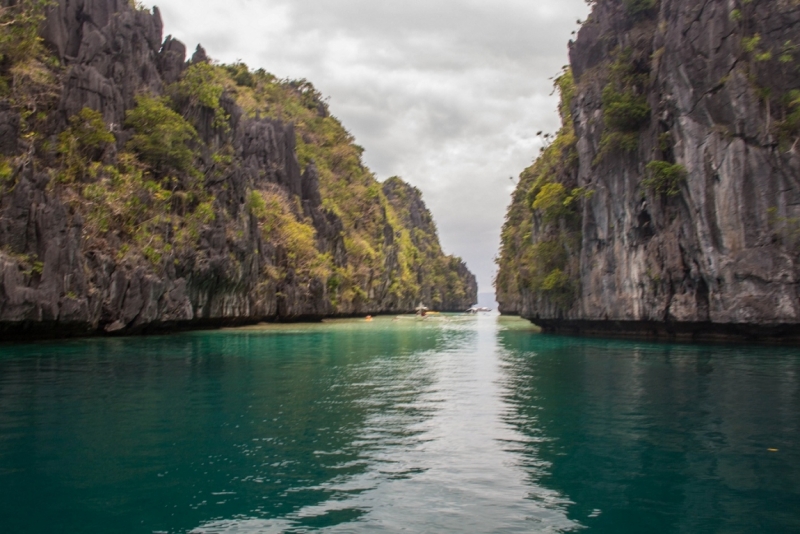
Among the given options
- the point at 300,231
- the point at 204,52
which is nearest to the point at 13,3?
the point at 204,52

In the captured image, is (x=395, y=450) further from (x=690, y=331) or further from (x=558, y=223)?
(x=558, y=223)

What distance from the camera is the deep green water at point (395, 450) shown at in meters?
7.45

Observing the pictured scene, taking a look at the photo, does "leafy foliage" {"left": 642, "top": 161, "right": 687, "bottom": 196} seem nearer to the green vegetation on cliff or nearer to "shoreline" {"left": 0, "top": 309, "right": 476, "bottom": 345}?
the green vegetation on cliff

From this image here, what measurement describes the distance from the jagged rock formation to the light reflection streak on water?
17.9 m

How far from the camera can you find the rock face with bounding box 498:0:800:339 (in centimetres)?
2645

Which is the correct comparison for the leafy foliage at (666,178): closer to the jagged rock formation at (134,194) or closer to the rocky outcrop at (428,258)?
the jagged rock formation at (134,194)

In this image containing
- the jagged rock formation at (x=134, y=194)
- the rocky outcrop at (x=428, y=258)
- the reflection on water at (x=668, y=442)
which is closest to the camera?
the reflection on water at (x=668, y=442)

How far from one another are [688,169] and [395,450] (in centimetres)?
2373

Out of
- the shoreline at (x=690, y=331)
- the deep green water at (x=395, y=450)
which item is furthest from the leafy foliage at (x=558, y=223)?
the deep green water at (x=395, y=450)

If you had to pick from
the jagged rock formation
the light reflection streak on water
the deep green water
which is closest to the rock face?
the deep green water

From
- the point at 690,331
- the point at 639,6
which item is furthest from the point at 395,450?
the point at 639,6

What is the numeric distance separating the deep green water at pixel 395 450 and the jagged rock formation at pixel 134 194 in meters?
9.18

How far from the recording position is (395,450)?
407 inches

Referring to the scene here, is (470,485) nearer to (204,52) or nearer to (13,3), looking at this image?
(13,3)
